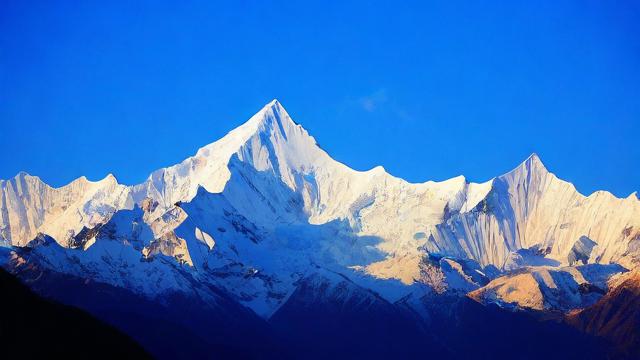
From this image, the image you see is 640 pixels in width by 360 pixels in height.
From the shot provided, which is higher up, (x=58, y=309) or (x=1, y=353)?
(x=58, y=309)

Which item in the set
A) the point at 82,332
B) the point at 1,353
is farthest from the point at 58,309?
the point at 1,353

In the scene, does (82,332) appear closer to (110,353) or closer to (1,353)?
(110,353)

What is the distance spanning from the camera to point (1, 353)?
12250cm

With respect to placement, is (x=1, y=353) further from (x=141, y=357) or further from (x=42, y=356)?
(x=141, y=357)

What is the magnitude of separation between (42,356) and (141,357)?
12229 millimetres

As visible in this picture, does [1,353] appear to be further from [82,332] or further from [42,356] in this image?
[82,332]

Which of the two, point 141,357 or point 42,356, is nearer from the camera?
point 42,356

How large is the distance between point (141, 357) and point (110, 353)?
3734 millimetres

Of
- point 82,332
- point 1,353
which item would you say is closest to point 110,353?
point 82,332

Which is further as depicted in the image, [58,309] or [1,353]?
[58,309]

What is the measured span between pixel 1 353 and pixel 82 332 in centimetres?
1314

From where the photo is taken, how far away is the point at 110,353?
13350cm

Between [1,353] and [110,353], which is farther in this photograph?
[110,353]

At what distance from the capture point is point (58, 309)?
13750 cm
